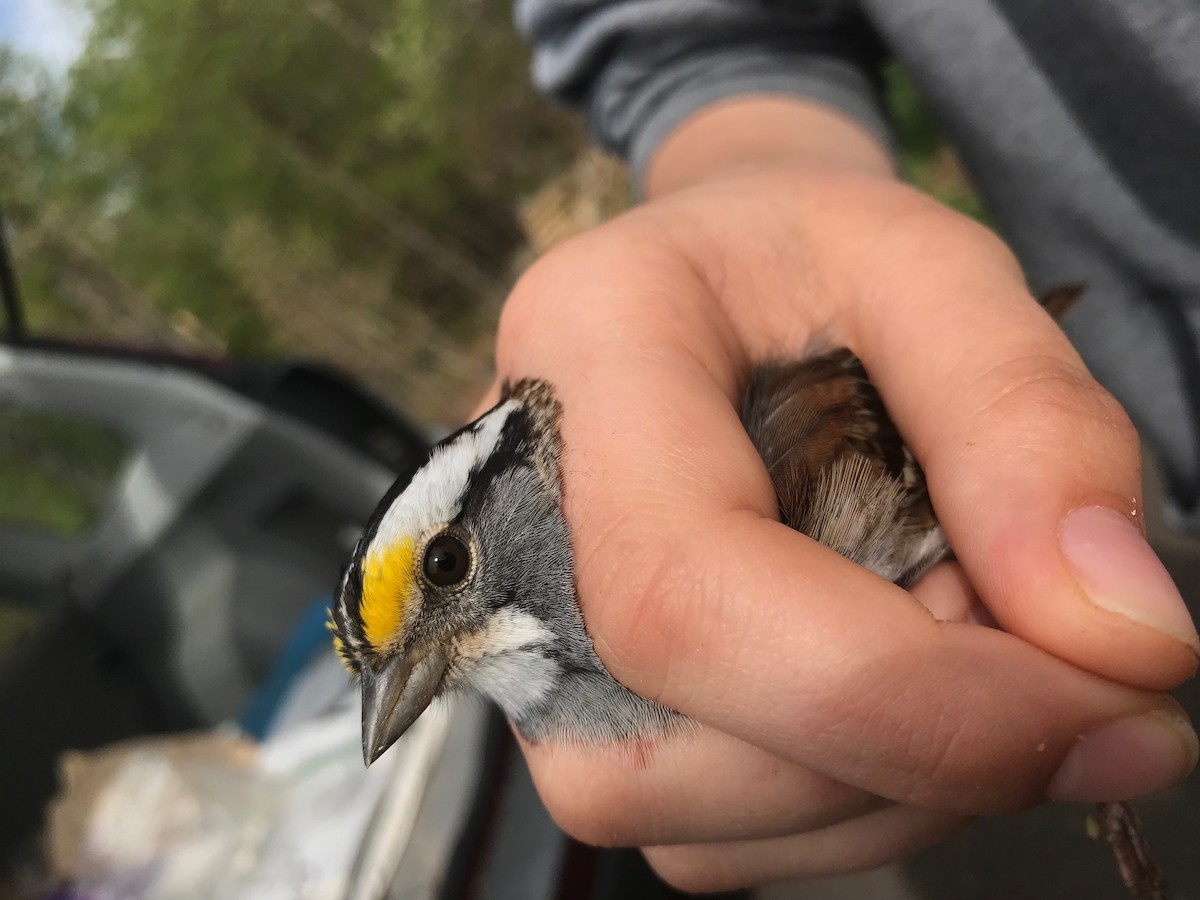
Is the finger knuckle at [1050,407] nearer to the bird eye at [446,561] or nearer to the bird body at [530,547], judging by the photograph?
the bird body at [530,547]

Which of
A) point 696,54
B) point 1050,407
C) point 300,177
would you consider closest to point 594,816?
point 1050,407

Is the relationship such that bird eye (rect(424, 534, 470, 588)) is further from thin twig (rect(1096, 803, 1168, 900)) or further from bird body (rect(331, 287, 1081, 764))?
thin twig (rect(1096, 803, 1168, 900))

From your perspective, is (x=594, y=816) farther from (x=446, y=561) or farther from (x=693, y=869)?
(x=446, y=561)

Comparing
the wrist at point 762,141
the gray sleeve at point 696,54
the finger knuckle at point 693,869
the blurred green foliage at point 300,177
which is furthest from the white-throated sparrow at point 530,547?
the blurred green foliage at point 300,177

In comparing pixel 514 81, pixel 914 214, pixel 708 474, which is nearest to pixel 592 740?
pixel 708 474

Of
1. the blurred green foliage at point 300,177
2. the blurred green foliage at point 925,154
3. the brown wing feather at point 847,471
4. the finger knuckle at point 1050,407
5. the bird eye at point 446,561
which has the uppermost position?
the finger knuckle at point 1050,407

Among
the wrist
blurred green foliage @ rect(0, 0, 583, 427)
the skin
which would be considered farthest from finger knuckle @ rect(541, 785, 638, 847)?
blurred green foliage @ rect(0, 0, 583, 427)
